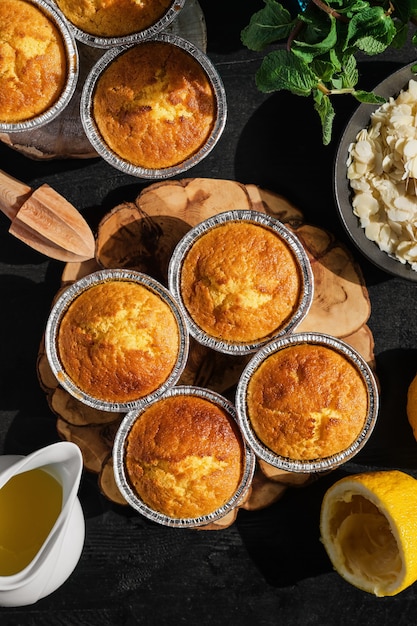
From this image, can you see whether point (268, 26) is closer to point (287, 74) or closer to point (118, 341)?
point (287, 74)

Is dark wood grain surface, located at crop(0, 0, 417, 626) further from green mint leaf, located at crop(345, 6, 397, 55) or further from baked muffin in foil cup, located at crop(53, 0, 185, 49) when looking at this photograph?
green mint leaf, located at crop(345, 6, 397, 55)

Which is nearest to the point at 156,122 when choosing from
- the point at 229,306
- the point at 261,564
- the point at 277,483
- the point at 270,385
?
the point at 229,306

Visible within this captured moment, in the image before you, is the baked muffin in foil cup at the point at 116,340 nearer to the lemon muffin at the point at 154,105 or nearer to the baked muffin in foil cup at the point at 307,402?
the baked muffin in foil cup at the point at 307,402

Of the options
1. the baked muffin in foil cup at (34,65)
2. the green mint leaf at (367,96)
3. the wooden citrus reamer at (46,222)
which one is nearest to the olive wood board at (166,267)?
the wooden citrus reamer at (46,222)

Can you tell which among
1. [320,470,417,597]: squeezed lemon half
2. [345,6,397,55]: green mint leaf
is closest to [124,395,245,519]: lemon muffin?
[320,470,417,597]: squeezed lemon half

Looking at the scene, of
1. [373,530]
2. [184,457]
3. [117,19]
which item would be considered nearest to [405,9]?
[117,19]

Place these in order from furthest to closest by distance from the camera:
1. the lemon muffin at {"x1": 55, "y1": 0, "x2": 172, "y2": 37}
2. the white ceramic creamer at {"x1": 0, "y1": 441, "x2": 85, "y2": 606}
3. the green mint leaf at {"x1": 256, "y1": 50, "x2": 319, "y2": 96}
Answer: the lemon muffin at {"x1": 55, "y1": 0, "x2": 172, "y2": 37}, the white ceramic creamer at {"x1": 0, "y1": 441, "x2": 85, "y2": 606}, the green mint leaf at {"x1": 256, "y1": 50, "x2": 319, "y2": 96}
